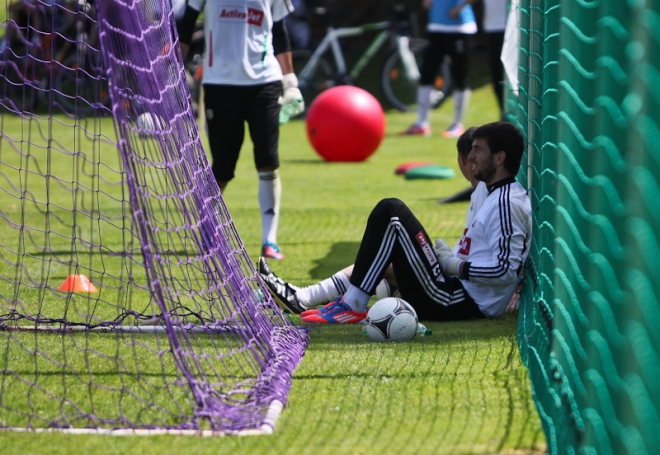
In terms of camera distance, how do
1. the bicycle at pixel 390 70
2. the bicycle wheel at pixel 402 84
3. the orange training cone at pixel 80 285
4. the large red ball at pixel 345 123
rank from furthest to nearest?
the bicycle wheel at pixel 402 84 → the bicycle at pixel 390 70 → the large red ball at pixel 345 123 → the orange training cone at pixel 80 285

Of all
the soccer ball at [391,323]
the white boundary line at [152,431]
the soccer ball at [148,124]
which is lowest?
the soccer ball at [391,323]

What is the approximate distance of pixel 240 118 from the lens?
19.5 ft

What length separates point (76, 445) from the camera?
9.12ft

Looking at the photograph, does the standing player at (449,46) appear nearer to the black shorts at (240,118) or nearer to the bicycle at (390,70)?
the bicycle at (390,70)

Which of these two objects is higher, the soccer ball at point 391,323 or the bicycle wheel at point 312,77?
the soccer ball at point 391,323

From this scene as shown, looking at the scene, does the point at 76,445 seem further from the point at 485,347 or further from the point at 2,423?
the point at 485,347

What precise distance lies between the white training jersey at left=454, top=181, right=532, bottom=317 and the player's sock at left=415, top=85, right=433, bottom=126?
8.60 meters

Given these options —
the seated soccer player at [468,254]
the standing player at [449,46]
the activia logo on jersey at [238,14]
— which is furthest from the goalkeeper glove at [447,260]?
the standing player at [449,46]

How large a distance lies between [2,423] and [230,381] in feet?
2.68

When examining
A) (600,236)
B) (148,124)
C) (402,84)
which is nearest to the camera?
(600,236)

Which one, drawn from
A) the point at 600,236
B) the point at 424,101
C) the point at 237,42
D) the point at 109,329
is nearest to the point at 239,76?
the point at 237,42

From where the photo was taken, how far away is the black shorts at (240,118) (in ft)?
19.2

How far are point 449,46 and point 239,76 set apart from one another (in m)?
7.11

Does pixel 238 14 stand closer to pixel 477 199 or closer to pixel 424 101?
pixel 477 199
